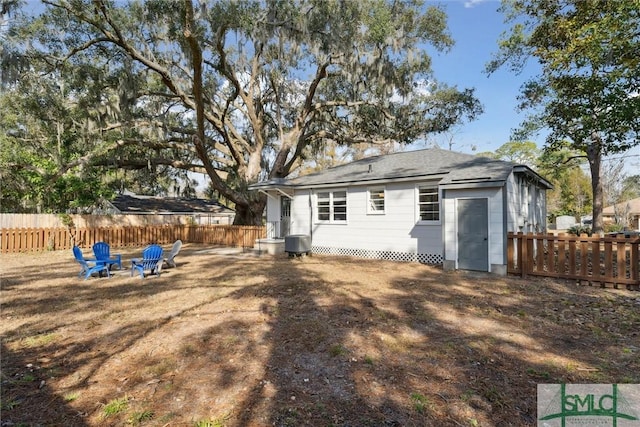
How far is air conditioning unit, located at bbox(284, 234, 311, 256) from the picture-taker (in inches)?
520

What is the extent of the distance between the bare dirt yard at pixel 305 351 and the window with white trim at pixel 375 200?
5.12m

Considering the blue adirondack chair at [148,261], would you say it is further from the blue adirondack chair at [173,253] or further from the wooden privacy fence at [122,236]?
the wooden privacy fence at [122,236]

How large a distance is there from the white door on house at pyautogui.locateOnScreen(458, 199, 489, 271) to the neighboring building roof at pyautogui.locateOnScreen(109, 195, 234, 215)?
25114mm

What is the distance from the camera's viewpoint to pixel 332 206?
14.2 m

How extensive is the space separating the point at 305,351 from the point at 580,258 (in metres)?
7.56

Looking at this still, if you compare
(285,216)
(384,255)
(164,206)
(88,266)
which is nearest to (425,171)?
(384,255)

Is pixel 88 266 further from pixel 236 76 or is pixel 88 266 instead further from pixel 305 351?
pixel 236 76

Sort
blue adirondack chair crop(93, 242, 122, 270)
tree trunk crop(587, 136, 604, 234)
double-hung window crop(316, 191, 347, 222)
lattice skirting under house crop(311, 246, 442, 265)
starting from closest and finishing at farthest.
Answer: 1. blue adirondack chair crop(93, 242, 122, 270)
2. lattice skirting under house crop(311, 246, 442, 265)
3. double-hung window crop(316, 191, 347, 222)
4. tree trunk crop(587, 136, 604, 234)

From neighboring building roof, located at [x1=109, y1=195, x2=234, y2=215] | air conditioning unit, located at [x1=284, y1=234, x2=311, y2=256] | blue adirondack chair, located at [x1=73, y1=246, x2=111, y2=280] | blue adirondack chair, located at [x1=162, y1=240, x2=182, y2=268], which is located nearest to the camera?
blue adirondack chair, located at [x1=73, y1=246, x2=111, y2=280]

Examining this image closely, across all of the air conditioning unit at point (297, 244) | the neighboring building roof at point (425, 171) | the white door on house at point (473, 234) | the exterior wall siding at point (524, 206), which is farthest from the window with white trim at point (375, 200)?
the exterior wall siding at point (524, 206)

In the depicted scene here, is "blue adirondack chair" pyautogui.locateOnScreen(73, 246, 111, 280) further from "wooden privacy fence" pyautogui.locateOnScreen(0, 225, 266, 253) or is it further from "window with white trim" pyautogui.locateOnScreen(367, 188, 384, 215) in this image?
"window with white trim" pyautogui.locateOnScreen(367, 188, 384, 215)

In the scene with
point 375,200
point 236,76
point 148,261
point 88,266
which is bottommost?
point 88,266

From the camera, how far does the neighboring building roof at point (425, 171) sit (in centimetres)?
974

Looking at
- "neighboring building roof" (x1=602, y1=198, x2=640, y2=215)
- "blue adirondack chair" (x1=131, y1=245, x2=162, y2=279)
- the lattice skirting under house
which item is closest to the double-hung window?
the lattice skirting under house
